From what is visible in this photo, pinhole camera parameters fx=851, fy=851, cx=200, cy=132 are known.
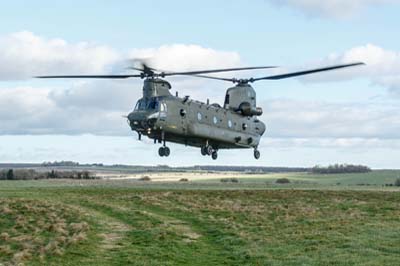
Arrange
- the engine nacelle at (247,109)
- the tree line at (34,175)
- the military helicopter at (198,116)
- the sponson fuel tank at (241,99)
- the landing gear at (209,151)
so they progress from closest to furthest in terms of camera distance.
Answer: the military helicopter at (198,116), the landing gear at (209,151), the sponson fuel tank at (241,99), the engine nacelle at (247,109), the tree line at (34,175)

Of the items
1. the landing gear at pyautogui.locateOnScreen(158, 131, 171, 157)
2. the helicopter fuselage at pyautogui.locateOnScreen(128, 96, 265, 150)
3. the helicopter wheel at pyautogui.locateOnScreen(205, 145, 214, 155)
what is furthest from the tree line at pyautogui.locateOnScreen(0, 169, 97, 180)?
the landing gear at pyautogui.locateOnScreen(158, 131, 171, 157)

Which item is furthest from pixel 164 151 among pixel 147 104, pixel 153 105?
pixel 147 104

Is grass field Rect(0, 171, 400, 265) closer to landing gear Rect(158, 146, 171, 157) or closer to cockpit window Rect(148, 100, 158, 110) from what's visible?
landing gear Rect(158, 146, 171, 157)

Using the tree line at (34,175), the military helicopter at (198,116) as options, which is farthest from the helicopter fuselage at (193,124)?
the tree line at (34,175)

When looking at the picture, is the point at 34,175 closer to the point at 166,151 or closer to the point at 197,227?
the point at 166,151

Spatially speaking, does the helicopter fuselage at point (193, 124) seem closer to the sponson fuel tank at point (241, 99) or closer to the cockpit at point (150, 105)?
the cockpit at point (150, 105)

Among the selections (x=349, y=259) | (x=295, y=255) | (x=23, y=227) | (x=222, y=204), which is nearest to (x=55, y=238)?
(x=23, y=227)

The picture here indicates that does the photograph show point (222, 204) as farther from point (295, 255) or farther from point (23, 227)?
point (295, 255)

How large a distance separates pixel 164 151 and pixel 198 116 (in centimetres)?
468

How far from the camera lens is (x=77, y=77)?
166 ft

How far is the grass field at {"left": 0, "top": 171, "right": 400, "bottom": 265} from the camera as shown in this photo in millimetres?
34656

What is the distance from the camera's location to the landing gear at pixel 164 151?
5331 cm

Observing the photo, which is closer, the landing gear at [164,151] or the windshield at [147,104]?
the windshield at [147,104]

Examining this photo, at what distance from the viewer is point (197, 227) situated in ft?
149
